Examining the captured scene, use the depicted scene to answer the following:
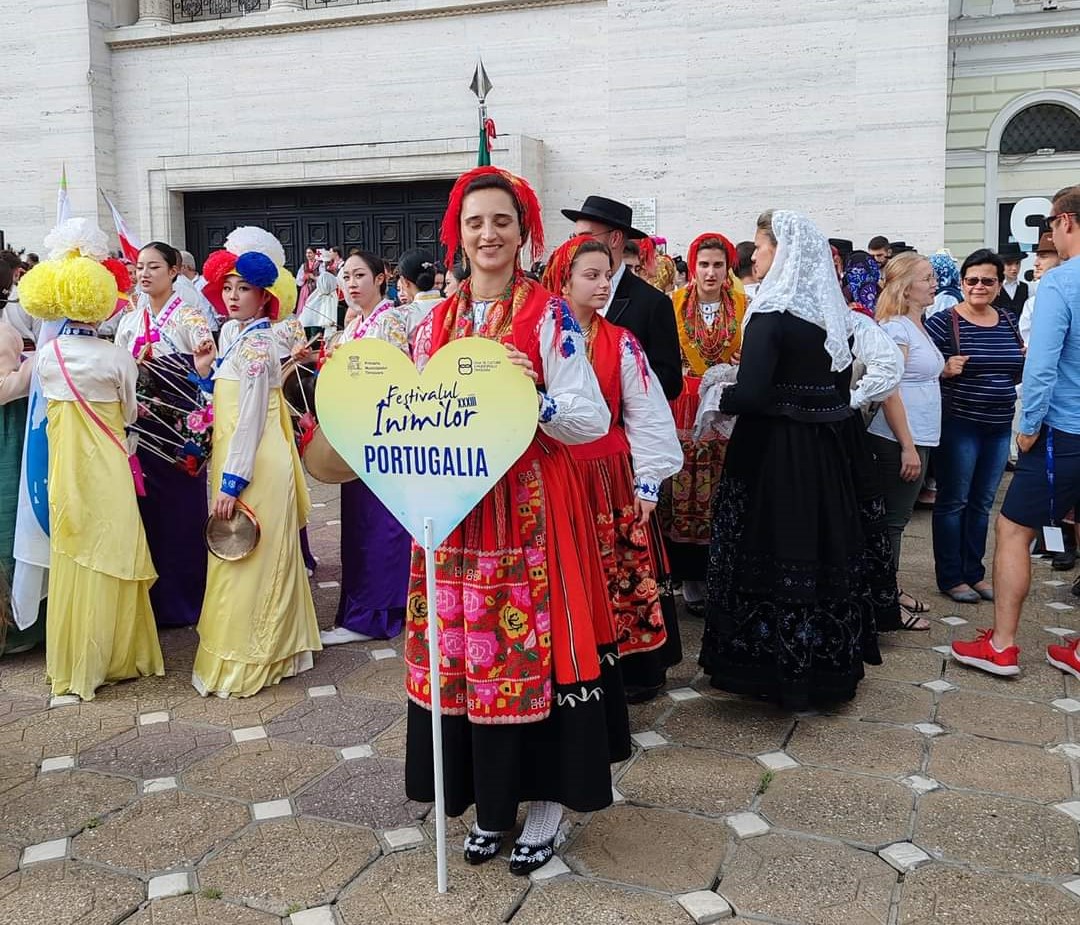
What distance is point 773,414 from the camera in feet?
13.0

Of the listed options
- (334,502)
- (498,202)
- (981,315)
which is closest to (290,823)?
(498,202)

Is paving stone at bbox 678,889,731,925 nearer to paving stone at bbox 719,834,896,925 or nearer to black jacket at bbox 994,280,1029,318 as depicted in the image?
paving stone at bbox 719,834,896,925

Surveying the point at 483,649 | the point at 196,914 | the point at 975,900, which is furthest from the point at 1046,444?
the point at 196,914

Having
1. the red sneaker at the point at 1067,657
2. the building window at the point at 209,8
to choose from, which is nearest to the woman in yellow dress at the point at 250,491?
the red sneaker at the point at 1067,657

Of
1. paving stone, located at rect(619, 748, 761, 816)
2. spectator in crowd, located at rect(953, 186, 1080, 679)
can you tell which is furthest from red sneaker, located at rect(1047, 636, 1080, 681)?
paving stone, located at rect(619, 748, 761, 816)

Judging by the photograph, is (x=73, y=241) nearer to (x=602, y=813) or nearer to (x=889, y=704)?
(x=602, y=813)

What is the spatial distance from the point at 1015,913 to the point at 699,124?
11.4m

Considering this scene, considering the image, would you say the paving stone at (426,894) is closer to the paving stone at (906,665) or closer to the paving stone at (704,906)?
the paving stone at (704,906)

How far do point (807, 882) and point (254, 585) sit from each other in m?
2.69

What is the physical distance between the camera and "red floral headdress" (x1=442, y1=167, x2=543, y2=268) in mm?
2898

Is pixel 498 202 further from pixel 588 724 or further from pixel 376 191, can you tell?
pixel 376 191

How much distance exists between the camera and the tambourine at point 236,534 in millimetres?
4406

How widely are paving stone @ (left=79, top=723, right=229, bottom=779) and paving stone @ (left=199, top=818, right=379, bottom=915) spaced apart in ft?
2.20

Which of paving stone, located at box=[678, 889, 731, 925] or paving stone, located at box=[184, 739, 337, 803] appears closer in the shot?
paving stone, located at box=[678, 889, 731, 925]
